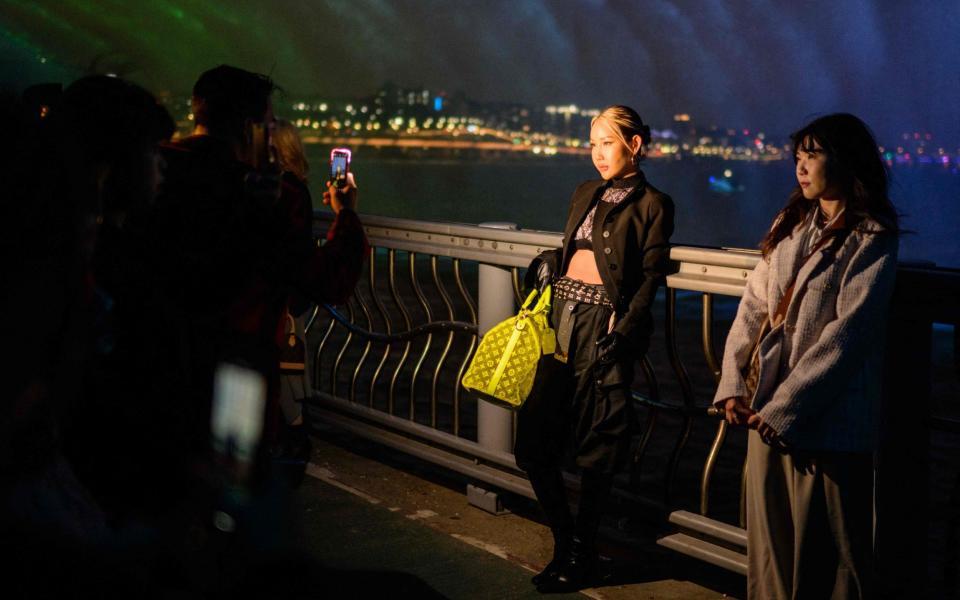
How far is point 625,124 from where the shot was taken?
4.80 m

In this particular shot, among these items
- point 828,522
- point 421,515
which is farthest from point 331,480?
point 828,522

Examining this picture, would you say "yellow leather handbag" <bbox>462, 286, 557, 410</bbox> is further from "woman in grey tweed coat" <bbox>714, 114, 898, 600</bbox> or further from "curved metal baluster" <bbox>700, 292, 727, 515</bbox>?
"woman in grey tweed coat" <bbox>714, 114, 898, 600</bbox>

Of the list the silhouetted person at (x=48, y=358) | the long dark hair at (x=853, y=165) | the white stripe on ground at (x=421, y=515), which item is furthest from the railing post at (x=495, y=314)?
the silhouetted person at (x=48, y=358)

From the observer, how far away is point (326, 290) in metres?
3.10

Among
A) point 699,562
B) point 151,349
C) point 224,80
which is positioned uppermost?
point 224,80

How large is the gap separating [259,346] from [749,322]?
193 cm

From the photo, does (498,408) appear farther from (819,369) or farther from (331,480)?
(819,369)

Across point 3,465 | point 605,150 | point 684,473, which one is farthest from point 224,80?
point 684,473

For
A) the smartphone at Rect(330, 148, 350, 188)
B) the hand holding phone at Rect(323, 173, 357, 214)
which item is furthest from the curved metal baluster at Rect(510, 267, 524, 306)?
the hand holding phone at Rect(323, 173, 357, 214)

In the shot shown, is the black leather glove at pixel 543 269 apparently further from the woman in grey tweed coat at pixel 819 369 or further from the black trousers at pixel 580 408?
the woman in grey tweed coat at pixel 819 369

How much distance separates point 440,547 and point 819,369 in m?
2.38

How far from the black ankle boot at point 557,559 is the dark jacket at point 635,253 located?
935 millimetres

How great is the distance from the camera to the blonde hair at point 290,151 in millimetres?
5078

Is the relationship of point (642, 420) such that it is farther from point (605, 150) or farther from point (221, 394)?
point (221, 394)
